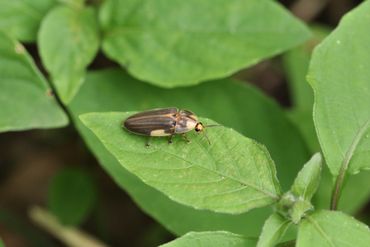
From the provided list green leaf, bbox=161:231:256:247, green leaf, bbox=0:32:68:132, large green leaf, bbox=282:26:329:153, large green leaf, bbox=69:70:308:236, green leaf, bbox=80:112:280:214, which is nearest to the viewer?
green leaf, bbox=161:231:256:247

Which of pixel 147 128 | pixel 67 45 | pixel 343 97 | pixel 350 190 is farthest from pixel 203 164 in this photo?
pixel 350 190

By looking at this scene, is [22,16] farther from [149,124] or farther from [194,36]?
[149,124]

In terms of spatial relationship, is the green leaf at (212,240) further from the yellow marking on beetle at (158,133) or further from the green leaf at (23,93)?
the green leaf at (23,93)

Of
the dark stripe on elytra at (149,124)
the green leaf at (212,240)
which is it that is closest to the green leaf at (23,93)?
the dark stripe on elytra at (149,124)

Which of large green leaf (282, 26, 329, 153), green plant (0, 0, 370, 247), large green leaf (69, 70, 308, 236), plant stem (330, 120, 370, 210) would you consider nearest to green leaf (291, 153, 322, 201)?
green plant (0, 0, 370, 247)

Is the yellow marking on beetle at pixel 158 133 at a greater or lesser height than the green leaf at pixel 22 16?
lesser

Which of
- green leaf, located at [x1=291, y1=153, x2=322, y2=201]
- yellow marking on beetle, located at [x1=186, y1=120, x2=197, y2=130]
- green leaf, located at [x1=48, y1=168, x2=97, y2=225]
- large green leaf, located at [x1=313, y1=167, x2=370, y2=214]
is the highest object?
yellow marking on beetle, located at [x1=186, y1=120, x2=197, y2=130]

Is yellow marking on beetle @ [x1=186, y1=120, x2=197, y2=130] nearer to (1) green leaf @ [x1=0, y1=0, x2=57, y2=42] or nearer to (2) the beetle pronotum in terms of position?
(2) the beetle pronotum
